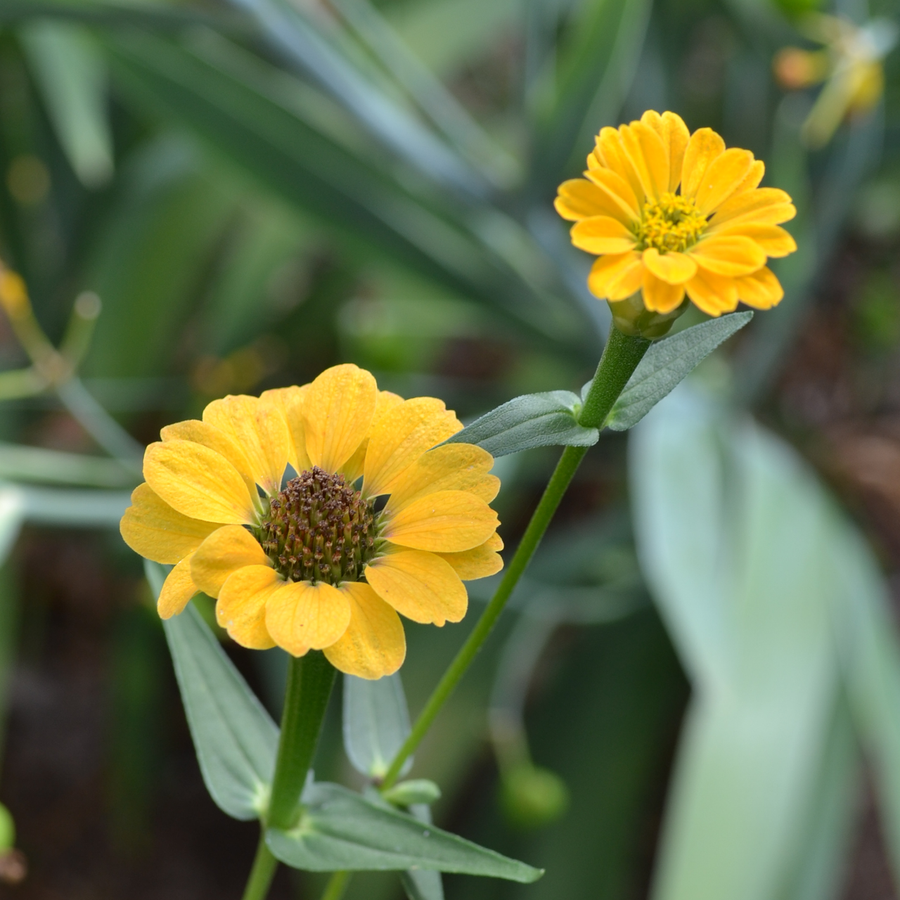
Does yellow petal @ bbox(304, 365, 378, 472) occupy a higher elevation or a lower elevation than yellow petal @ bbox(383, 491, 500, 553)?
higher

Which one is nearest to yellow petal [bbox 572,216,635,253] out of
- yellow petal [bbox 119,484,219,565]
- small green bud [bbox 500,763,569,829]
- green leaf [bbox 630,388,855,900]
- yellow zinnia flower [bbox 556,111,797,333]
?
yellow zinnia flower [bbox 556,111,797,333]

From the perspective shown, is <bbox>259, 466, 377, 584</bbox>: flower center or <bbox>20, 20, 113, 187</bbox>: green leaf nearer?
<bbox>259, 466, 377, 584</bbox>: flower center

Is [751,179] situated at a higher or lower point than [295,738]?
higher

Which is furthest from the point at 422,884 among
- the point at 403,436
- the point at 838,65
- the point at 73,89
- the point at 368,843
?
the point at 73,89

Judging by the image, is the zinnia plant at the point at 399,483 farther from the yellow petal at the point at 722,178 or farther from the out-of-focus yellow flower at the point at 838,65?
the out-of-focus yellow flower at the point at 838,65

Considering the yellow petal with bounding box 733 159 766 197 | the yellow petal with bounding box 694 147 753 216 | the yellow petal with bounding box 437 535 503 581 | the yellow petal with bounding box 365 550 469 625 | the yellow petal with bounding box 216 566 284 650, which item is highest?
the yellow petal with bounding box 733 159 766 197

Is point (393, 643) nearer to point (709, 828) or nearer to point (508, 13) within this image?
point (709, 828)

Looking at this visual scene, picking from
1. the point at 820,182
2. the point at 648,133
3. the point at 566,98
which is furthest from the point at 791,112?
the point at 648,133

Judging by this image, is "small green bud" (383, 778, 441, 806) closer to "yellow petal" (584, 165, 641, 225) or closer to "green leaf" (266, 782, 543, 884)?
"green leaf" (266, 782, 543, 884)

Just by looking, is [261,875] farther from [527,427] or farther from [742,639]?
[742,639]
